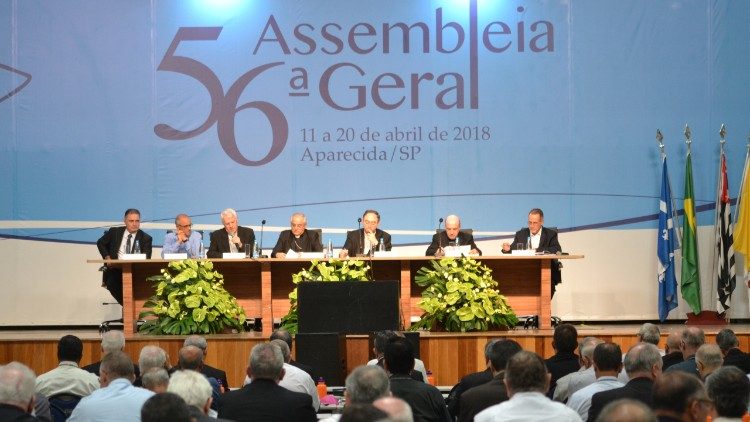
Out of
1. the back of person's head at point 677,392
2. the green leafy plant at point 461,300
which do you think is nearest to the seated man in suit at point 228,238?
the green leafy plant at point 461,300

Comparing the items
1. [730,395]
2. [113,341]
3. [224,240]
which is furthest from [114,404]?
[224,240]

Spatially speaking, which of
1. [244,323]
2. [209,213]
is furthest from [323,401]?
→ [209,213]

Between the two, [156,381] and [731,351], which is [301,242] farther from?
[156,381]

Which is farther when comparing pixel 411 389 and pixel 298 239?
pixel 298 239

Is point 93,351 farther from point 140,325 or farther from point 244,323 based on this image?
point 244,323

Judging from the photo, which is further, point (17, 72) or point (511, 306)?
point (17, 72)

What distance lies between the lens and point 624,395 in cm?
480

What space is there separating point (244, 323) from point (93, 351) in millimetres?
1332

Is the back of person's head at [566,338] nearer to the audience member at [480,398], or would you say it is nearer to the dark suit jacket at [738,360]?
the dark suit jacket at [738,360]

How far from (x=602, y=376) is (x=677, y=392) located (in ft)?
5.95

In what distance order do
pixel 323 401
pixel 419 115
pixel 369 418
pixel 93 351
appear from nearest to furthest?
pixel 369 418 < pixel 323 401 < pixel 93 351 < pixel 419 115

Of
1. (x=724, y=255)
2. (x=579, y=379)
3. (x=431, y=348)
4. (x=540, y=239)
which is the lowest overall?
(x=431, y=348)

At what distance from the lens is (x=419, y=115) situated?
1222cm

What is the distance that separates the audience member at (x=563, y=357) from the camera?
6.39 meters
